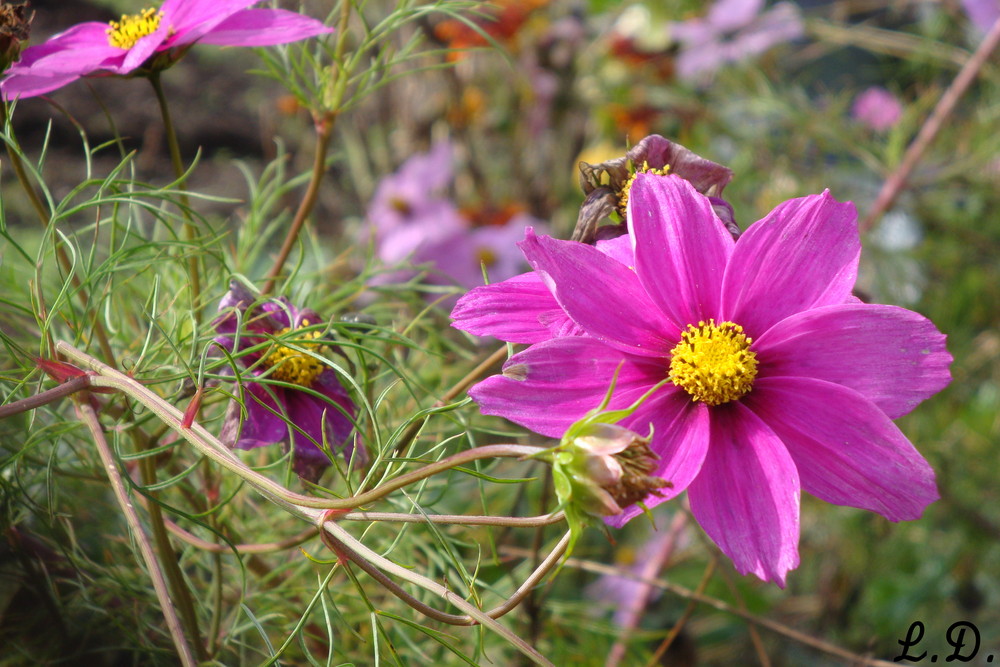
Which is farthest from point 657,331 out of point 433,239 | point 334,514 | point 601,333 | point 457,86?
point 457,86

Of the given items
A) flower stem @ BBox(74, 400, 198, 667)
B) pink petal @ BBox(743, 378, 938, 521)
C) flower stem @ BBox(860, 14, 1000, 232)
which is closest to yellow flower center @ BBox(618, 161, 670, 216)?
pink petal @ BBox(743, 378, 938, 521)

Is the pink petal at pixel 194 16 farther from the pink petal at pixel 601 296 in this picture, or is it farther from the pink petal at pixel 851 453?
the pink petal at pixel 851 453

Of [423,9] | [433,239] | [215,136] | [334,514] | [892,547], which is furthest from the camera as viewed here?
[215,136]

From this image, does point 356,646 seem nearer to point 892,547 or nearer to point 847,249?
point 847,249

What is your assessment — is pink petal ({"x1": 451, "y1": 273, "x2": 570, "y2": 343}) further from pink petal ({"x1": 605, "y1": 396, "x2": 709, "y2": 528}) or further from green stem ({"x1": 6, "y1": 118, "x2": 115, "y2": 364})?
green stem ({"x1": 6, "y1": 118, "x2": 115, "y2": 364})

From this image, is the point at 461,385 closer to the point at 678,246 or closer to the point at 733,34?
the point at 678,246

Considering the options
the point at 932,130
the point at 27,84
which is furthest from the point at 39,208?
the point at 932,130
